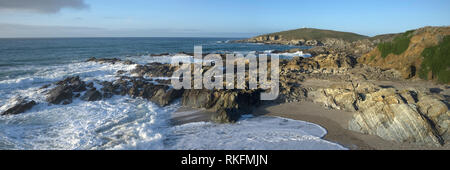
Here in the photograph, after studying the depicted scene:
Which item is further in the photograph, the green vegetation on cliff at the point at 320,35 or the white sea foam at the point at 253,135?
the green vegetation on cliff at the point at 320,35

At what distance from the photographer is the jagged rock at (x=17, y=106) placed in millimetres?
12125

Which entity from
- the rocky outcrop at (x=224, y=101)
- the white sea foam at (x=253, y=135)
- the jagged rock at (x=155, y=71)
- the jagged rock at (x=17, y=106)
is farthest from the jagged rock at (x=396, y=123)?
the jagged rock at (x=17, y=106)

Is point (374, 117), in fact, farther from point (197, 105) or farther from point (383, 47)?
point (383, 47)

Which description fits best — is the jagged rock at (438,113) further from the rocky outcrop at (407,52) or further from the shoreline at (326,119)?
the rocky outcrop at (407,52)

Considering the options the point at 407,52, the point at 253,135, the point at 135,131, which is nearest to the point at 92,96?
the point at 135,131

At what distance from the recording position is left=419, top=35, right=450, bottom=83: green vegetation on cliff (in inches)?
585

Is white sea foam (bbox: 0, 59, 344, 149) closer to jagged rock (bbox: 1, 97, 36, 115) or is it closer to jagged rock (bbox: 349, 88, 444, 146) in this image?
jagged rock (bbox: 1, 97, 36, 115)

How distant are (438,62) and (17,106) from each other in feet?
83.2

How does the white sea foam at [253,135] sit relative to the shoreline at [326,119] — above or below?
below

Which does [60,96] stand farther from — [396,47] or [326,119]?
[396,47]

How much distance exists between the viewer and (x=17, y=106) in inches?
492

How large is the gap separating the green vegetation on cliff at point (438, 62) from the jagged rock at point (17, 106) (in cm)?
2397

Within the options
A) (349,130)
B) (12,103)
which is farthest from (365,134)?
(12,103)

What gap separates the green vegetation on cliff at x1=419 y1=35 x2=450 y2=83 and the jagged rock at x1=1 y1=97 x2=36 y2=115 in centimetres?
2397
